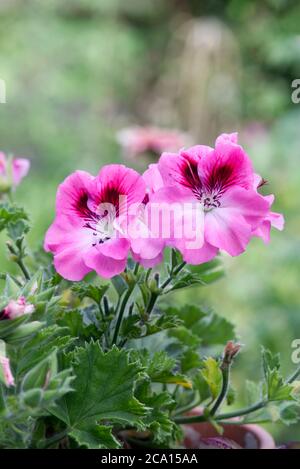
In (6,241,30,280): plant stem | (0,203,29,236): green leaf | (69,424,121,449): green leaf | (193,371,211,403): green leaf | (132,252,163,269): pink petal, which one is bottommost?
(69,424,121,449): green leaf

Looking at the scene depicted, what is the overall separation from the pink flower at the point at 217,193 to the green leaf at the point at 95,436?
126 mm

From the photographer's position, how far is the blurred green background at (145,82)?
2.67 meters

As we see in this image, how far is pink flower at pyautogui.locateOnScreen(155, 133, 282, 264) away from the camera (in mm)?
485

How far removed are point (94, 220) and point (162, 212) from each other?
59 millimetres

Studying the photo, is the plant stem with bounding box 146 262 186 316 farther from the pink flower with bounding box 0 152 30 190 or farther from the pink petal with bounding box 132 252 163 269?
the pink flower with bounding box 0 152 30 190

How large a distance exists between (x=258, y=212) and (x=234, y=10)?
386cm

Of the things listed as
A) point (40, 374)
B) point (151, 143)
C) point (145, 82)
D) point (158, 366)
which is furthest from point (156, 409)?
point (145, 82)

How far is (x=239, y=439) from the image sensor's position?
0.68 meters

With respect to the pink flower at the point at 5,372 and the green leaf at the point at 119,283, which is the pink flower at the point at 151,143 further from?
the pink flower at the point at 5,372

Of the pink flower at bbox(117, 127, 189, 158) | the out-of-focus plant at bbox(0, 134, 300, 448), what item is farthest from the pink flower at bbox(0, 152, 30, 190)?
the pink flower at bbox(117, 127, 189, 158)

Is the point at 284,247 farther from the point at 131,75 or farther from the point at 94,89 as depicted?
the point at 131,75

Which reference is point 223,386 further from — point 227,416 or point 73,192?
point 73,192

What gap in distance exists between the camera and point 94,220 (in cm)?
53

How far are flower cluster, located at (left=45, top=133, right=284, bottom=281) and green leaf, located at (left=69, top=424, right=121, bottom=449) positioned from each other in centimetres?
10
